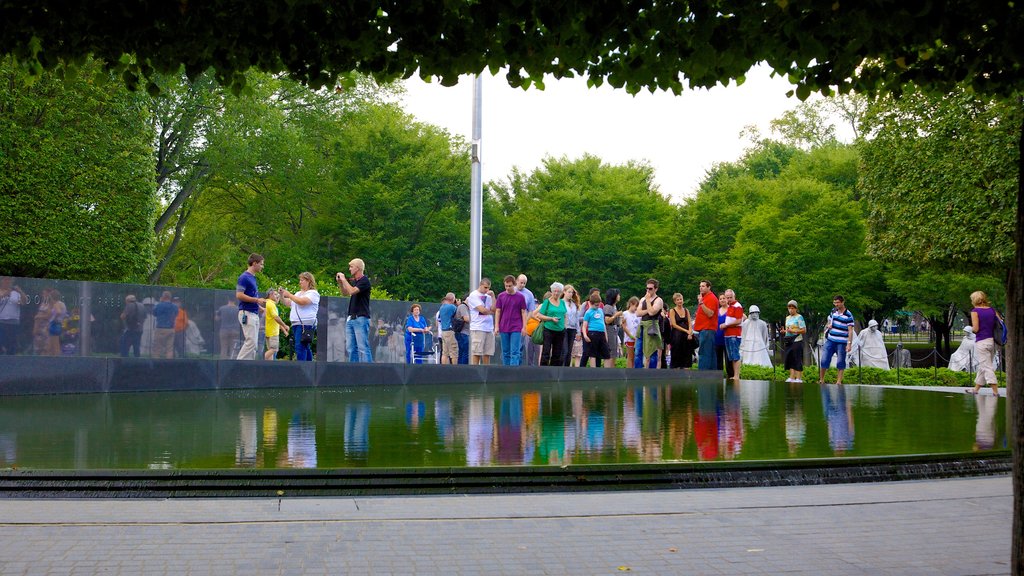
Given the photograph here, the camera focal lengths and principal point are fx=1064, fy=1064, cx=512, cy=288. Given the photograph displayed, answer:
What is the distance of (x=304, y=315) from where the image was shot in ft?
58.6

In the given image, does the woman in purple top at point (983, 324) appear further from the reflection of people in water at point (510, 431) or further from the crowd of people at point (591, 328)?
the reflection of people in water at point (510, 431)

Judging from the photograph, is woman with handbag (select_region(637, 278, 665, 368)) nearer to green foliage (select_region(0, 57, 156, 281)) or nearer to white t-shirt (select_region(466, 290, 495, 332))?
white t-shirt (select_region(466, 290, 495, 332))

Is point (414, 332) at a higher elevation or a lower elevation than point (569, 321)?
lower

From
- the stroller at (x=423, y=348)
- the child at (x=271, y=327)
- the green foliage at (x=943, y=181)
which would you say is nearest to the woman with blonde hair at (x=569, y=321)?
the stroller at (x=423, y=348)

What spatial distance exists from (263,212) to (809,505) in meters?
46.7

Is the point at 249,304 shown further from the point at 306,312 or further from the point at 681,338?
the point at 681,338

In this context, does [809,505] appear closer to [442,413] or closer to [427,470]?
[427,470]

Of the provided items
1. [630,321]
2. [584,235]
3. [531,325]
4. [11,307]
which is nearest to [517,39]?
[11,307]

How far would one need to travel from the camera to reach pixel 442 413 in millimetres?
12883

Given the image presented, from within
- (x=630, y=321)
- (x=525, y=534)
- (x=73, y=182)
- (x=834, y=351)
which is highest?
(x=73, y=182)

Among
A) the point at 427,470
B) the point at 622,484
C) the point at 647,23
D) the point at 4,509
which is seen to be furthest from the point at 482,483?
the point at 647,23

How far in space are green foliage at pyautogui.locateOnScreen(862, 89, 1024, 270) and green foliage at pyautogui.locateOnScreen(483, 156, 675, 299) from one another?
2323 centimetres

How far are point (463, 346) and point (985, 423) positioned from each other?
11.4 metres

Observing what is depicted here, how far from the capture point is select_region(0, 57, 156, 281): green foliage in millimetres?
27484
